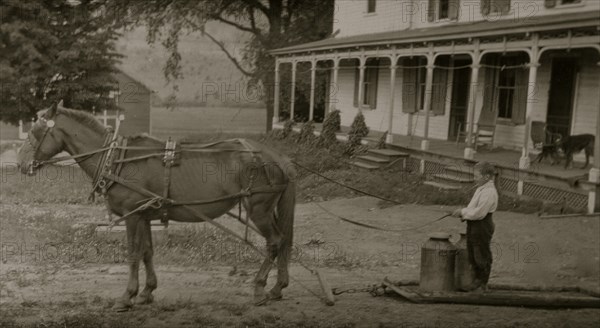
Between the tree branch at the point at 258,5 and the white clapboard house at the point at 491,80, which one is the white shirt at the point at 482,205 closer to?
the white clapboard house at the point at 491,80

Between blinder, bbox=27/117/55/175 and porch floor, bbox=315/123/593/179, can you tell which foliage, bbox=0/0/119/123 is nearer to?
porch floor, bbox=315/123/593/179

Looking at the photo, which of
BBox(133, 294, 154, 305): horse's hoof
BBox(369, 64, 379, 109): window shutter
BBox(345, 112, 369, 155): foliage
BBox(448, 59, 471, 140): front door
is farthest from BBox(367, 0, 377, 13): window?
BBox(133, 294, 154, 305): horse's hoof

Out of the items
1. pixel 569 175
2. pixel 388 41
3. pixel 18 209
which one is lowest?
pixel 18 209

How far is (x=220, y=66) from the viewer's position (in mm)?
93562

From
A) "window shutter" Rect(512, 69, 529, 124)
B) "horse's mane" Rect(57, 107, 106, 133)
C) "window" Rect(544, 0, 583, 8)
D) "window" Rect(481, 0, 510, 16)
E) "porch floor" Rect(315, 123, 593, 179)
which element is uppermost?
"window" Rect(481, 0, 510, 16)

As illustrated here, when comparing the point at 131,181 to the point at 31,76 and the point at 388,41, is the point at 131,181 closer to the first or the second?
the point at 388,41

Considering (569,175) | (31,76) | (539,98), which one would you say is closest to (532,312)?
(569,175)

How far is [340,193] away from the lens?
1792 centimetres

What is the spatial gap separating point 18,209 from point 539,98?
13859 mm

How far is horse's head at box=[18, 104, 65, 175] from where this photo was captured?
25.6ft

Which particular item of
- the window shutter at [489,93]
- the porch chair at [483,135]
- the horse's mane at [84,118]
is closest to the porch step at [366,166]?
the porch chair at [483,135]

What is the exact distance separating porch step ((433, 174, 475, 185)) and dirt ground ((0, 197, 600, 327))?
1.59 m

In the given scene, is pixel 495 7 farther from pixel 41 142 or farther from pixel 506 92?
pixel 41 142

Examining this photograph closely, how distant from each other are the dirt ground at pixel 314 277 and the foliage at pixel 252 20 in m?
20.4
